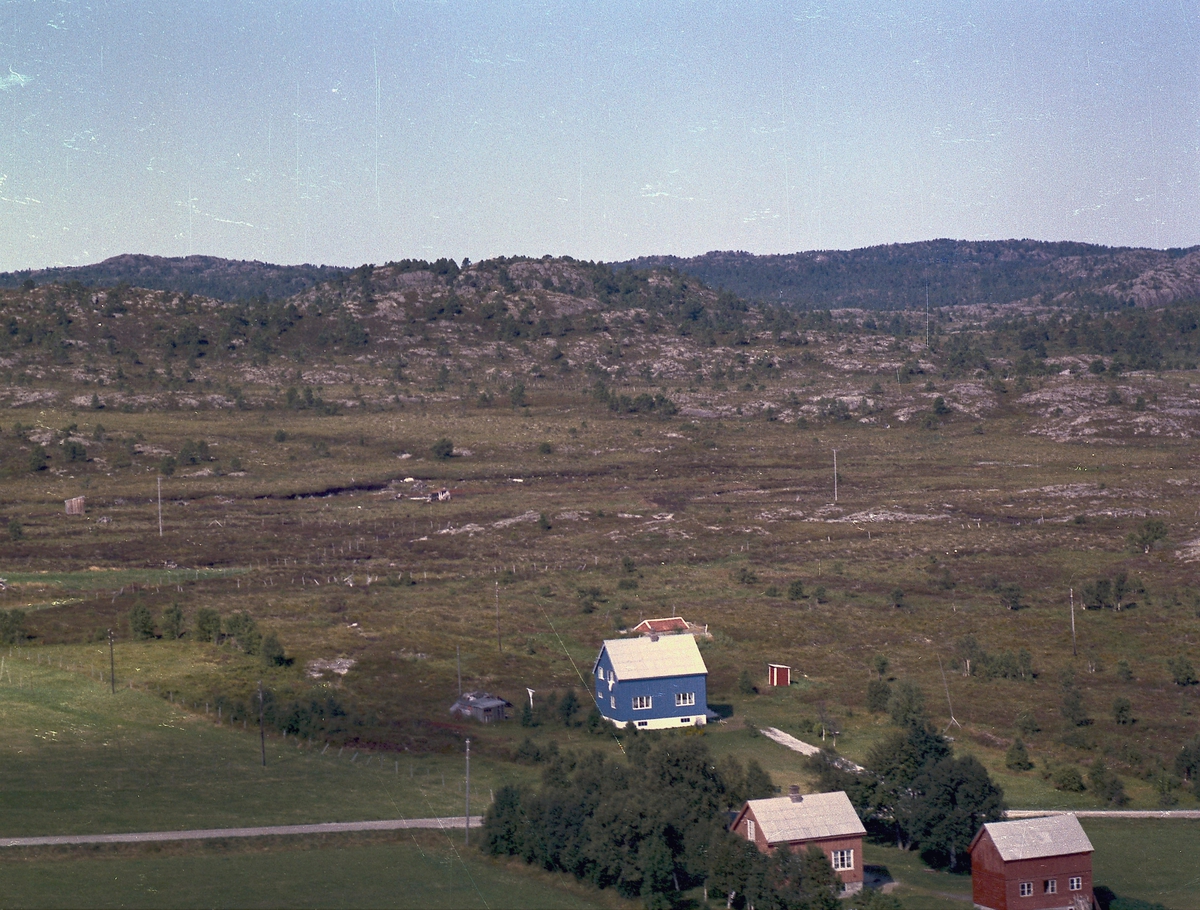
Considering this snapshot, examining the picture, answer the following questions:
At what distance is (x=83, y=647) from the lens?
7456 centimetres

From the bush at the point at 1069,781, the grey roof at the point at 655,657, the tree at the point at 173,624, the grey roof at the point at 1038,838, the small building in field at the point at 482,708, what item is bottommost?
the bush at the point at 1069,781

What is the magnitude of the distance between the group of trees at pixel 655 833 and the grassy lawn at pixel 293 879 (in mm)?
868

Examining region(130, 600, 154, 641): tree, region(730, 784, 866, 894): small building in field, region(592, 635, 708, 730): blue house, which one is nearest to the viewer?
region(730, 784, 866, 894): small building in field

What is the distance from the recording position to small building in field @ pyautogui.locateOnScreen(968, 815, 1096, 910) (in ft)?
129

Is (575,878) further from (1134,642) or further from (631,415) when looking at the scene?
(631,415)

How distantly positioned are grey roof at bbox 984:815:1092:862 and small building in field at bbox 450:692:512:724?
25729mm

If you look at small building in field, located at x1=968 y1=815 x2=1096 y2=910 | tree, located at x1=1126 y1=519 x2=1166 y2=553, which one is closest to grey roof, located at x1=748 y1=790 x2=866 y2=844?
small building in field, located at x1=968 y1=815 x2=1096 y2=910

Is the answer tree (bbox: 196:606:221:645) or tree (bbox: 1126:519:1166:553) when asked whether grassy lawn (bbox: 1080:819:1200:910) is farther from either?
tree (bbox: 1126:519:1166:553)

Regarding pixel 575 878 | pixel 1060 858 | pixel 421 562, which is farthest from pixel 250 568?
pixel 1060 858

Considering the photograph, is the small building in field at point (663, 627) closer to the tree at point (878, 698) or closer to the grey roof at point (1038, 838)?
the tree at point (878, 698)

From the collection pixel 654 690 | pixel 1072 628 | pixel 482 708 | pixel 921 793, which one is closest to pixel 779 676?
pixel 654 690

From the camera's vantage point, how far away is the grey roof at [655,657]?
198ft

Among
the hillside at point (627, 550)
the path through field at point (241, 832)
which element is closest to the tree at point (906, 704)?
the hillside at point (627, 550)

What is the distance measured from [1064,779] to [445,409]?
145 m
